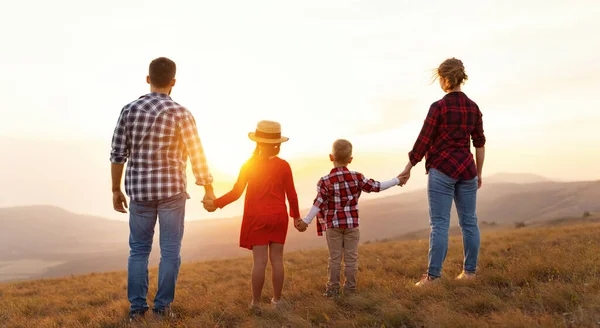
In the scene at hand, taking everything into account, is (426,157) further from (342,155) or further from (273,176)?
(273,176)

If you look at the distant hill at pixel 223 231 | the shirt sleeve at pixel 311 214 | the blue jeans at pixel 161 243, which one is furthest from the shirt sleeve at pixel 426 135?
the distant hill at pixel 223 231

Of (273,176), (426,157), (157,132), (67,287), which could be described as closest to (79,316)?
(157,132)

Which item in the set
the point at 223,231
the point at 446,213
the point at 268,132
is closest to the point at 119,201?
the point at 268,132

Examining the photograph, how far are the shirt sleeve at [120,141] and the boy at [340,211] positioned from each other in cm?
228

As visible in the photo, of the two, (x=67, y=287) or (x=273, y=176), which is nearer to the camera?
(x=273, y=176)

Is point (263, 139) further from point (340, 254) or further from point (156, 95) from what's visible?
point (340, 254)

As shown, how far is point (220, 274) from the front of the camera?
11.1 metres

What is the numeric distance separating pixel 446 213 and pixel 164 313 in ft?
11.8

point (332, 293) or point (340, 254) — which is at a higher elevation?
point (340, 254)

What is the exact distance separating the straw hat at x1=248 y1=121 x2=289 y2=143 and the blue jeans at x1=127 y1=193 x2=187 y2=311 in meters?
1.10

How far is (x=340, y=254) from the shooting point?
5.16 m

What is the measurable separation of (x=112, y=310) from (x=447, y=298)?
166 inches

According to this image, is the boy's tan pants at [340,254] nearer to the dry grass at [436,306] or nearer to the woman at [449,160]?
the dry grass at [436,306]

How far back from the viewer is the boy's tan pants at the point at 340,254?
512 cm
